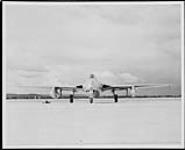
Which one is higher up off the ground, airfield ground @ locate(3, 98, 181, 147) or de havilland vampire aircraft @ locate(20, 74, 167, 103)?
de havilland vampire aircraft @ locate(20, 74, 167, 103)

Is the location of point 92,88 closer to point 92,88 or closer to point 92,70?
point 92,88

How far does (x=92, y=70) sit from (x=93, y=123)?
291mm

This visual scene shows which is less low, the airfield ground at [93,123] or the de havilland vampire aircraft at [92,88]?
the de havilland vampire aircraft at [92,88]

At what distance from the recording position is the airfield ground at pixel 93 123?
2430 mm

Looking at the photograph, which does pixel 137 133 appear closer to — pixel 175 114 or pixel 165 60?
pixel 175 114

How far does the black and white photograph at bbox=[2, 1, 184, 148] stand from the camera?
8.04ft

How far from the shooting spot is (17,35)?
248 cm

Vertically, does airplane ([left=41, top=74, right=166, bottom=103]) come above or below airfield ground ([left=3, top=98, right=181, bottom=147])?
above

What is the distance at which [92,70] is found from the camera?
2486 millimetres

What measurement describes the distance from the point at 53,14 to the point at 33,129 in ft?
2.10

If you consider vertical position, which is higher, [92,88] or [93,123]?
[92,88]

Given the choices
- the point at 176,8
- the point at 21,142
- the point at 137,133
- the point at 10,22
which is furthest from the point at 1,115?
the point at 176,8

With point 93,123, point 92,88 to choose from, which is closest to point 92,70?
point 92,88

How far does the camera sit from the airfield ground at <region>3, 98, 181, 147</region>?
7.97ft
